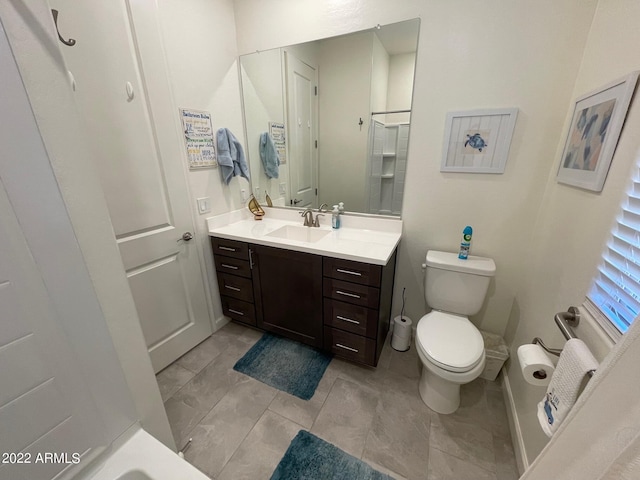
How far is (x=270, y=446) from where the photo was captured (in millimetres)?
1252

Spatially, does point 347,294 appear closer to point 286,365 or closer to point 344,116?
point 286,365

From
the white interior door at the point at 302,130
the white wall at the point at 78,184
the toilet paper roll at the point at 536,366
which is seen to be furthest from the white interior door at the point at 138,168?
the toilet paper roll at the point at 536,366

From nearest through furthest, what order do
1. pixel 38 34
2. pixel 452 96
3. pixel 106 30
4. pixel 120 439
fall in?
pixel 38 34
pixel 120 439
pixel 106 30
pixel 452 96

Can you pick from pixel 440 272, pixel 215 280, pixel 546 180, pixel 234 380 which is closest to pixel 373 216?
pixel 440 272

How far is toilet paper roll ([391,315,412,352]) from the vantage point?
1833mm

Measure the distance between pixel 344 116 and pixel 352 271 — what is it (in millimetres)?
1139

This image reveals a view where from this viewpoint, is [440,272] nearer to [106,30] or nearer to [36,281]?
[36,281]

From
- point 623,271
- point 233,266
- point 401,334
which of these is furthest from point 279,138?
point 623,271

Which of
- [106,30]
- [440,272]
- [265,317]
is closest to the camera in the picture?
[106,30]

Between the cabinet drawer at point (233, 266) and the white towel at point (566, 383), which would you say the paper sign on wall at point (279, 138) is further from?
the white towel at point (566, 383)

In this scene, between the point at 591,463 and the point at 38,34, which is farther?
the point at 38,34

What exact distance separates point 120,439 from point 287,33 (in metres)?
2.38

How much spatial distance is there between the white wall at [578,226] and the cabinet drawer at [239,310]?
5.72 feet

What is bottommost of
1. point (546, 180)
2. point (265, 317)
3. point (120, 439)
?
point (265, 317)
